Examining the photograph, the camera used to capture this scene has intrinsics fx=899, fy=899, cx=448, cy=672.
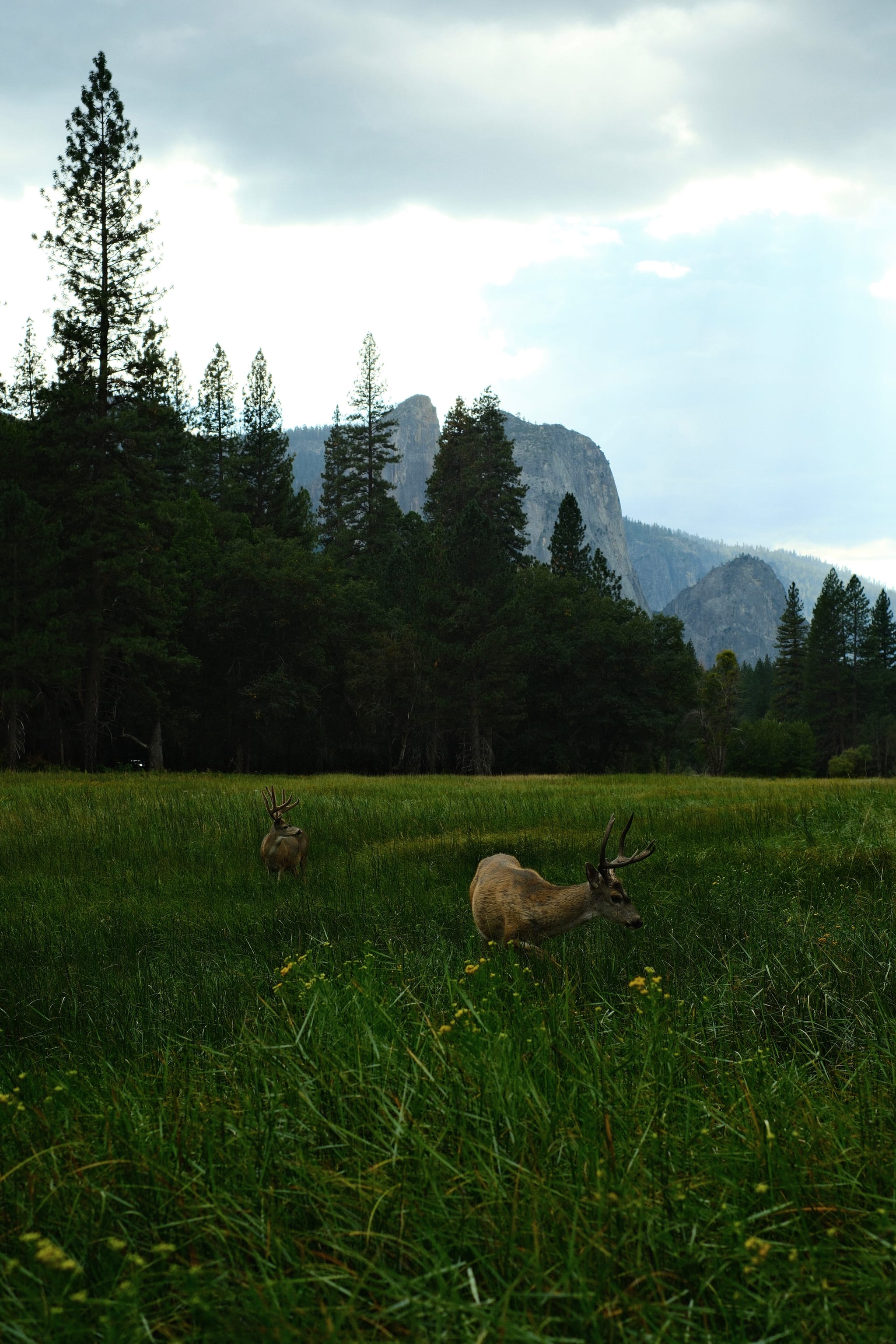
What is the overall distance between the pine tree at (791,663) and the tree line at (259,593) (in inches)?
977

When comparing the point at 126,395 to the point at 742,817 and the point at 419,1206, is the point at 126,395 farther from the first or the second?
the point at 419,1206

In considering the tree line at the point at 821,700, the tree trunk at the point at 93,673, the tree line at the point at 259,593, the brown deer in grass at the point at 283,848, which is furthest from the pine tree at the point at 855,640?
the brown deer in grass at the point at 283,848

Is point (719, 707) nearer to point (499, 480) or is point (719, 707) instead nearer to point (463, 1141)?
point (499, 480)

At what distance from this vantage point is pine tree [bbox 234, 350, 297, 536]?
182 ft


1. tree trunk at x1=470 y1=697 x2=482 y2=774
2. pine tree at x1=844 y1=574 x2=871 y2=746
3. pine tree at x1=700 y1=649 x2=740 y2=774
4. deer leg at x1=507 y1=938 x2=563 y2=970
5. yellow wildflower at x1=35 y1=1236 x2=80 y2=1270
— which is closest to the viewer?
yellow wildflower at x1=35 y1=1236 x2=80 y2=1270

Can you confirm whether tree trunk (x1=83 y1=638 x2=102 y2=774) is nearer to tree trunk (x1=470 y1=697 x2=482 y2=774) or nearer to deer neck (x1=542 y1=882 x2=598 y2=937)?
tree trunk (x1=470 y1=697 x2=482 y2=774)

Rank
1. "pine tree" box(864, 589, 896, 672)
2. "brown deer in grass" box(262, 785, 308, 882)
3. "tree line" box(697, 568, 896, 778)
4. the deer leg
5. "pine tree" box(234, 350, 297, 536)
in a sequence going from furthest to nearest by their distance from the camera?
"pine tree" box(864, 589, 896, 672) < "tree line" box(697, 568, 896, 778) < "pine tree" box(234, 350, 297, 536) < "brown deer in grass" box(262, 785, 308, 882) < the deer leg

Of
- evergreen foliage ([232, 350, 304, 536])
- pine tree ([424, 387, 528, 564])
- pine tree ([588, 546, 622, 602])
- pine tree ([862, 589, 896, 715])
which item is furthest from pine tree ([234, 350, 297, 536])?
pine tree ([862, 589, 896, 715])

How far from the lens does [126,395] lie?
30.5 metres

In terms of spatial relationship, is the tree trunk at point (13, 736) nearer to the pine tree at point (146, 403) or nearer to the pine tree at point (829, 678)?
the pine tree at point (146, 403)

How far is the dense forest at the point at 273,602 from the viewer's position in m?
29.7

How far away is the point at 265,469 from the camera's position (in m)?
56.0

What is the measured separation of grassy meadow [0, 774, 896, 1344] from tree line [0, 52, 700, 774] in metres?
26.4

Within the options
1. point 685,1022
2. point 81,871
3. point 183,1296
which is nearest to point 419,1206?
point 183,1296
